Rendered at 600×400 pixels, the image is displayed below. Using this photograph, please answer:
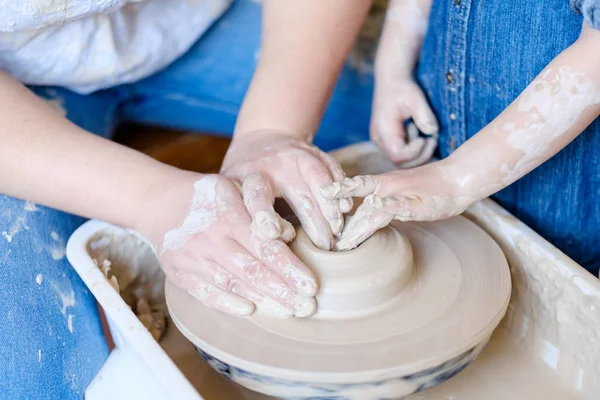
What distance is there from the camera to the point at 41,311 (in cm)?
99

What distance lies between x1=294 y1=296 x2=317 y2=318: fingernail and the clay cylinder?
0.06ft

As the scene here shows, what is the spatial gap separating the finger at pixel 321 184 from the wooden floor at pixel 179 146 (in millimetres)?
1087

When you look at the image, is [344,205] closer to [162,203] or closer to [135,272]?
[162,203]

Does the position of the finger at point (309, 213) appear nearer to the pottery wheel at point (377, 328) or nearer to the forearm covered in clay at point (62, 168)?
the pottery wheel at point (377, 328)

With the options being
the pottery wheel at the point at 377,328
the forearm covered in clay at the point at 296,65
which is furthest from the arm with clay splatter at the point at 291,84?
the pottery wheel at the point at 377,328

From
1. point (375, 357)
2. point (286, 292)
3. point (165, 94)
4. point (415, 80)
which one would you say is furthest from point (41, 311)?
point (415, 80)

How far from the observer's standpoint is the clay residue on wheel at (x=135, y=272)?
1.08 metres

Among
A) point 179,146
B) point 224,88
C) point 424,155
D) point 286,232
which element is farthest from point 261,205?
point 179,146

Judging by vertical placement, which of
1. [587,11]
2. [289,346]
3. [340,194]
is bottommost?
[289,346]

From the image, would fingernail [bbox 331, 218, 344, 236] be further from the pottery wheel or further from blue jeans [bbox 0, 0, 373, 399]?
blue jeans [bbox 0, 0, 373, 399]

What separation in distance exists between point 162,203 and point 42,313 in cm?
24

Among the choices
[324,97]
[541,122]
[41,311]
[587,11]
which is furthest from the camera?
[324,97]

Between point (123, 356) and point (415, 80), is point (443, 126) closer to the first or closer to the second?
point (415, 80)

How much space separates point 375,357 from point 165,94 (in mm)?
933
